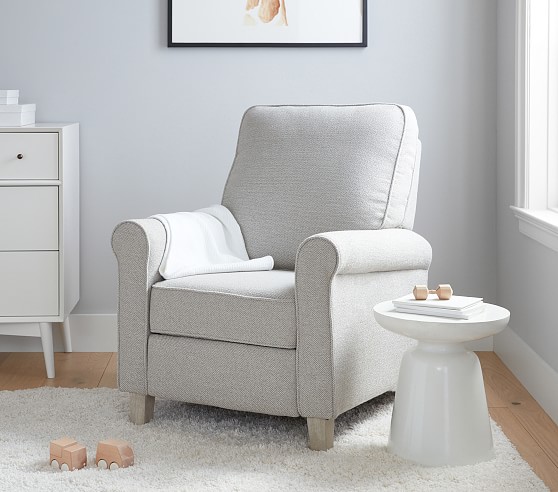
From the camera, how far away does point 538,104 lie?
3102 mm

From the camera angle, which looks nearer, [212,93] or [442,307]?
[442,307]

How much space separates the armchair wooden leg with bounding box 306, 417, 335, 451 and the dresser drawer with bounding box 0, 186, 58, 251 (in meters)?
1.29

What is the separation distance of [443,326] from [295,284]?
0.40 metres

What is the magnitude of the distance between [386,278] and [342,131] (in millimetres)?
547

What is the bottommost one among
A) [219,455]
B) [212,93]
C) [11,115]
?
[219,455]

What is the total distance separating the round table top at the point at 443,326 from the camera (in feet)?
7.19

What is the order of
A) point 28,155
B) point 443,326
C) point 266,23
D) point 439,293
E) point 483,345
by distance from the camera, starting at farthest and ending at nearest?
point 483,345 < point 266,23 < point 28,155 < point 439,293 < point 443,326

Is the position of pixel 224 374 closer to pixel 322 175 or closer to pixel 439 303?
pixel 439 303

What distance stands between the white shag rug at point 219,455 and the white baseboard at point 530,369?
0.30m

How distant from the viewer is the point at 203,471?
2.23 m

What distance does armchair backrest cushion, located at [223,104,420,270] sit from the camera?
282 cm

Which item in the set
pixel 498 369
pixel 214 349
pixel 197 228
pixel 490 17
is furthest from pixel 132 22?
pixel 498 369

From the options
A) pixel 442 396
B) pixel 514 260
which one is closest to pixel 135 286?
pixel 442 396

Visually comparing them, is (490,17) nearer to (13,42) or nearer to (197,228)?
(197,228)
